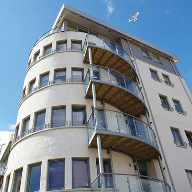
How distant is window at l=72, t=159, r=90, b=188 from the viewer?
31.7 ft

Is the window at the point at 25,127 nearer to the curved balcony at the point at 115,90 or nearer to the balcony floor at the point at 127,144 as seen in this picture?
the curved balcony at the point at 115,90

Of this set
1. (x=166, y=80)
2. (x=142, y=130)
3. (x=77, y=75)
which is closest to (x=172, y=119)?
(x=166, y=80)

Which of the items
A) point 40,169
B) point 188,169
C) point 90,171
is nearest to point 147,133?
point 90,171

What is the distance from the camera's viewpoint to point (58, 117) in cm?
1193

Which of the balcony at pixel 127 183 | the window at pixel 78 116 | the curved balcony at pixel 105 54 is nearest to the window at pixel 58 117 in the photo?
the window at pixel 78 116

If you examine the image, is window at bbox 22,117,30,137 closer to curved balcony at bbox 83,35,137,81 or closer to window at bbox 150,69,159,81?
curved balcony at bbox 83,35,137,81

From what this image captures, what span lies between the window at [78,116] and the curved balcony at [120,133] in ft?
1.85

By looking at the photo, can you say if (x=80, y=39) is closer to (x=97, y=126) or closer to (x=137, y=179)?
(x=97, y=126)

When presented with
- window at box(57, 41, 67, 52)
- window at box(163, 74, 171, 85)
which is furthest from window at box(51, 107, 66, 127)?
window at box(163, 74, 171, 85)

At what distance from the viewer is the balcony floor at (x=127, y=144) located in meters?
10.2

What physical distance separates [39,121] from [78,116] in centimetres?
225

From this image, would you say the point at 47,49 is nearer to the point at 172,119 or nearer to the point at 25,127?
the point at 25,127

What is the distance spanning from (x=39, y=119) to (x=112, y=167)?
491cm

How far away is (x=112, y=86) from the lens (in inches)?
475
